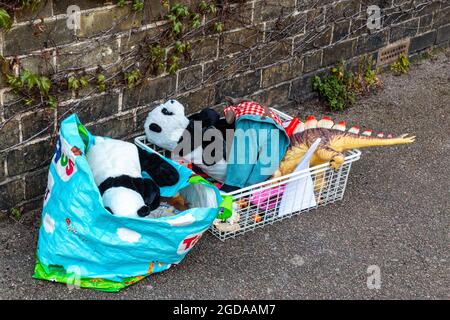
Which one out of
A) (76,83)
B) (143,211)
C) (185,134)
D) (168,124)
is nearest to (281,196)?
Answer: (185,134)

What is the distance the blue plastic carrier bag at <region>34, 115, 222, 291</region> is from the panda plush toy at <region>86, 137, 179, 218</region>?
0.41 feet

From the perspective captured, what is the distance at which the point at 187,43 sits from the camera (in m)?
4.26

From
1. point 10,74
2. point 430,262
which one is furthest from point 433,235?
point 10,74

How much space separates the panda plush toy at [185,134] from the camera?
3.90 m

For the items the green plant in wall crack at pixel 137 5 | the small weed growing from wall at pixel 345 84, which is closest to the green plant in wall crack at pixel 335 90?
the small weed growing from wall at pixel 345 84

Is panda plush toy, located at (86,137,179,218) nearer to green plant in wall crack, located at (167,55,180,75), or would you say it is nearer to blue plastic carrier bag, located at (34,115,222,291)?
blue plastic carrier bag, located at (34,115,222,291)

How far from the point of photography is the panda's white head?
390 cm

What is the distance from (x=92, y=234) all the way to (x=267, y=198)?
3.57 ft

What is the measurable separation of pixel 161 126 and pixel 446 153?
87.2 inches

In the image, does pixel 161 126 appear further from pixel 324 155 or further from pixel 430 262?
pixel 430 262

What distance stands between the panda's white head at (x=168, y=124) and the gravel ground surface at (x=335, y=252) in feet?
1.86

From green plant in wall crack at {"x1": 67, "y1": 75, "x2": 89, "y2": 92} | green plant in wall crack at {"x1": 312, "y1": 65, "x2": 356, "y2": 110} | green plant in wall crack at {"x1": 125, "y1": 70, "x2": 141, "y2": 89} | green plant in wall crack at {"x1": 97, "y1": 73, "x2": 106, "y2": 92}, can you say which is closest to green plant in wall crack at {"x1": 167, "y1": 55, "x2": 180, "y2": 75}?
green plant in wall crack at {"x1": 125, "y1": 70, "x2": 141, "y2": 89}

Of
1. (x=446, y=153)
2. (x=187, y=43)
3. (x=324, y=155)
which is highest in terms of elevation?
(x=187, y=43)

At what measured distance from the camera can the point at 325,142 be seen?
4.11 m
